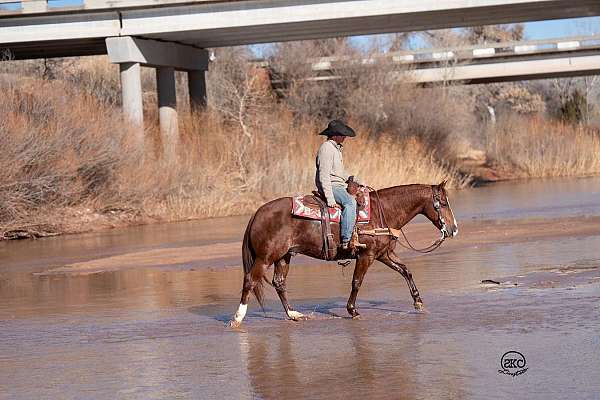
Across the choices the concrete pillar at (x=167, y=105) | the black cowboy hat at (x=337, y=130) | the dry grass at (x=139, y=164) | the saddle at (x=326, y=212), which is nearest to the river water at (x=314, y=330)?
the saddle at (x=326, y=212)

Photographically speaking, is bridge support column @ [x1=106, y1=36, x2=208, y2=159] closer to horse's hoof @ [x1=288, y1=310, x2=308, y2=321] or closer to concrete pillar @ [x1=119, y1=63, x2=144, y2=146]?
concrete pillar @ [x1=119, y1=63, x2=144, y2=146]

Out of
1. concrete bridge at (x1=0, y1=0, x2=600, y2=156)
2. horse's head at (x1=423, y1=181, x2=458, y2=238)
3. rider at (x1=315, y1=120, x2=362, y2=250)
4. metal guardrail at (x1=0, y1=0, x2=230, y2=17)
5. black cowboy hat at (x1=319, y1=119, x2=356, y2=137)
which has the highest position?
metal guardrail at (x1=0, y1=0, x2=230, y2=17)

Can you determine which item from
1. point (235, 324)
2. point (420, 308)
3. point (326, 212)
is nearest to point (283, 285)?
point (235, 324)

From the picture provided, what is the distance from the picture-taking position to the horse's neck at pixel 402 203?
1360 centimetres

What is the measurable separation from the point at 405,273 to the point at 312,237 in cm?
122

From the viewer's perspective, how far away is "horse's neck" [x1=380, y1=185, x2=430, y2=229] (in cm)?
1360

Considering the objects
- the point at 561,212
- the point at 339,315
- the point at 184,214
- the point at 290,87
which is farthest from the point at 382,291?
the point at 290,87

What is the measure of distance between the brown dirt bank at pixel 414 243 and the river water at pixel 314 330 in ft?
0.49

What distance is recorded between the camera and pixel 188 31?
35250mm

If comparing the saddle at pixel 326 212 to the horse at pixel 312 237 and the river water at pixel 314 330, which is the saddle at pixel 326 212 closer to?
the horse at pixel 312 237

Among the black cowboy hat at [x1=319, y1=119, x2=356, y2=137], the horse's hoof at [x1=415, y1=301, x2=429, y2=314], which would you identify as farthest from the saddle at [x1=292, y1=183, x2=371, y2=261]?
the horse's hoof at [x1=415, y1=301, x2=429, y2=314]

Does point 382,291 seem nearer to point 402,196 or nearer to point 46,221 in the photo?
point 402,196

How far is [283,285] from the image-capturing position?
530 inches

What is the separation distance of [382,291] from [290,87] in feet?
112
